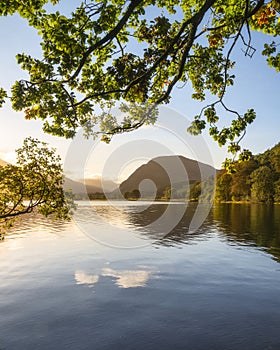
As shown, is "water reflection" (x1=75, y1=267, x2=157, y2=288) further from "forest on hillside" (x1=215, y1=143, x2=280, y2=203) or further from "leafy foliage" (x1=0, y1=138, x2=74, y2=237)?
"forest on hillside" (x1=215, y1=143, x2=280, y2=203)

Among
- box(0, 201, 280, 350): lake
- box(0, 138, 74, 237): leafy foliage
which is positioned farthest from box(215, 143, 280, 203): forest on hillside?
box(0, 138, 74, 237): leafy foliage

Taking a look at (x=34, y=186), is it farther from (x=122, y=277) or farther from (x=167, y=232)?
(x=167, y=232)

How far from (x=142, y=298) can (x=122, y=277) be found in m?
5.94

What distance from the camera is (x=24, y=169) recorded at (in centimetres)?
1808

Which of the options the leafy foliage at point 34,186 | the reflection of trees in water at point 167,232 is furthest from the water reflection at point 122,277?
the reflection of trees in water at point 167,232

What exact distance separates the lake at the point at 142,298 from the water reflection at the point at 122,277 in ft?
0.30

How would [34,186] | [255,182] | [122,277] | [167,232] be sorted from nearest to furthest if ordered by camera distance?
[34,186], [122,277], [167,232], [255,182]

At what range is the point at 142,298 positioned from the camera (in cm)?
2127

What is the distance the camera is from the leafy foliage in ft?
58.2

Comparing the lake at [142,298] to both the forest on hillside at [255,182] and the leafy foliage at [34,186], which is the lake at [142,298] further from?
the forest on hillside at [255,182]

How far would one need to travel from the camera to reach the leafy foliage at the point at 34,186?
17.7 meters

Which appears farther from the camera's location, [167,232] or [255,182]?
[255,182]

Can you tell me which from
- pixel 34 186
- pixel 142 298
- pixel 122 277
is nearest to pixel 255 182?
pixel 122 277

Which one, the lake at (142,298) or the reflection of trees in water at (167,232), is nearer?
the lake at (142,298)
